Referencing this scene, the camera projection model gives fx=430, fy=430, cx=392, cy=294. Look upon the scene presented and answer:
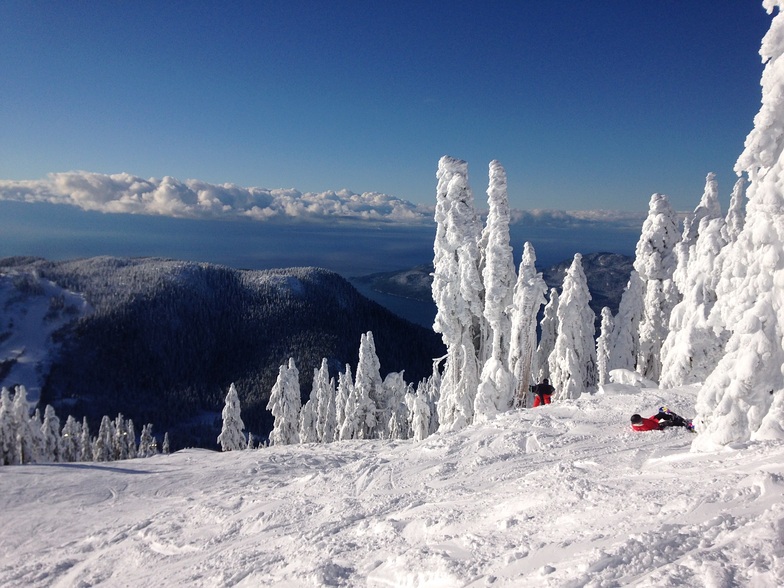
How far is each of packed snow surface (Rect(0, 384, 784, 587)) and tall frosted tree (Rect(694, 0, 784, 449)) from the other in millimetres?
640

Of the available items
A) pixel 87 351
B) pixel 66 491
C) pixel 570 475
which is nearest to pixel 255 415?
pixel 87 351

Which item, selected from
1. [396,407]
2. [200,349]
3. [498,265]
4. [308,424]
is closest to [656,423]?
[498,265]

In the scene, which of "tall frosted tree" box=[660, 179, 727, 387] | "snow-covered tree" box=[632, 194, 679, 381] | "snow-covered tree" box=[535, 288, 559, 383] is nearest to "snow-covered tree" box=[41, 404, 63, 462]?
"snow-covered tree" box=[535, 288, 559, 383]

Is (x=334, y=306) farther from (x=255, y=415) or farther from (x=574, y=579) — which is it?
(x=574, y=579)

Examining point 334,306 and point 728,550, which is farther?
point 334,306

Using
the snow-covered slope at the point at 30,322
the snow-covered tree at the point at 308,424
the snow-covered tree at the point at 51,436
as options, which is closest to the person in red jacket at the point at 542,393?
the snow-covered tree at the point at 308,424

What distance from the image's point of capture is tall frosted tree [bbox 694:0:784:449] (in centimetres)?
772

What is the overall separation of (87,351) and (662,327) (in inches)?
7142

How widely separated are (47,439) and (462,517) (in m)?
56.5

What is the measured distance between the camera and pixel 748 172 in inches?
320

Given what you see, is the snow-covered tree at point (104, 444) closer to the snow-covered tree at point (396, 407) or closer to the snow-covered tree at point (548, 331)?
the snow-covered tree at point (396, 407)

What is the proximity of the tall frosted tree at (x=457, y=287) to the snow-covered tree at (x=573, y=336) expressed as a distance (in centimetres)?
603

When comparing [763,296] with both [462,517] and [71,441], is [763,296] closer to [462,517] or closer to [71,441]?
[462,517]

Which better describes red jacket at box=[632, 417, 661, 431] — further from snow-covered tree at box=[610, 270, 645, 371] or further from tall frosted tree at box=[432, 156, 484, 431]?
snow-covered tree at box=[610, 270, 645, 371]
